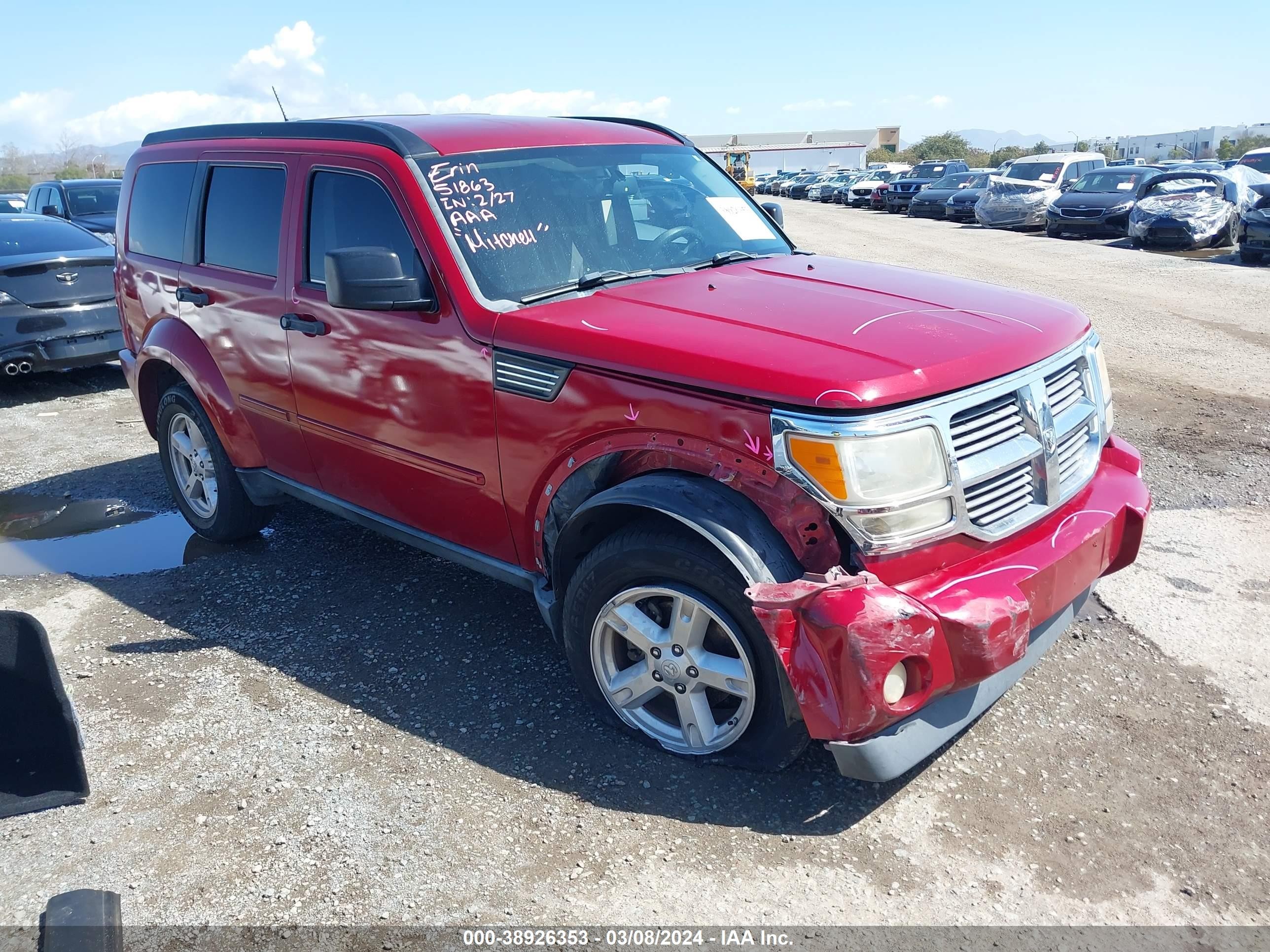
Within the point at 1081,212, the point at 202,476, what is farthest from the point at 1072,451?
the point at 1081,212

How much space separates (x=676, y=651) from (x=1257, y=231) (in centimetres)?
1593

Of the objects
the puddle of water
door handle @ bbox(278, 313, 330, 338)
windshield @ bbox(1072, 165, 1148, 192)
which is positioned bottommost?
the puddle of water

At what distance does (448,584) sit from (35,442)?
473cm

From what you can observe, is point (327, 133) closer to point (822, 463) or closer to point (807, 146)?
point (822, 463)

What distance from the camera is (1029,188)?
23.2 metres

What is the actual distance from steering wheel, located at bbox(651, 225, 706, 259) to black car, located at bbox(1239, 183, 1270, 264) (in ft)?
47.8

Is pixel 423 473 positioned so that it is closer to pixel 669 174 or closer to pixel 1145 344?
pixel 669 174

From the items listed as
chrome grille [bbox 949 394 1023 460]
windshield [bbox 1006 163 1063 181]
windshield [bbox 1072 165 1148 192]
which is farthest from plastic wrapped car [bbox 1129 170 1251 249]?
chrome grille [bbox 949 394 1023 460]

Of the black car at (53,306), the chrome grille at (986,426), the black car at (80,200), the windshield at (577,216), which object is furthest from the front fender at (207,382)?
the black car at (80,200)

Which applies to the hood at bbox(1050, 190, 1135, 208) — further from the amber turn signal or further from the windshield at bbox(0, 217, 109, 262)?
the amber turn signal

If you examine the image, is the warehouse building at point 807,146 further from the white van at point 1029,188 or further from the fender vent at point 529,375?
the fender vent at point 529,375

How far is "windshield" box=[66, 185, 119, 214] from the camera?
1487 centimetres

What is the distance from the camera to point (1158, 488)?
18.3 feet

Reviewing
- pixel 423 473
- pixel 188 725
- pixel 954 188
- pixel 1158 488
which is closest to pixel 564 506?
pixel 423 473
